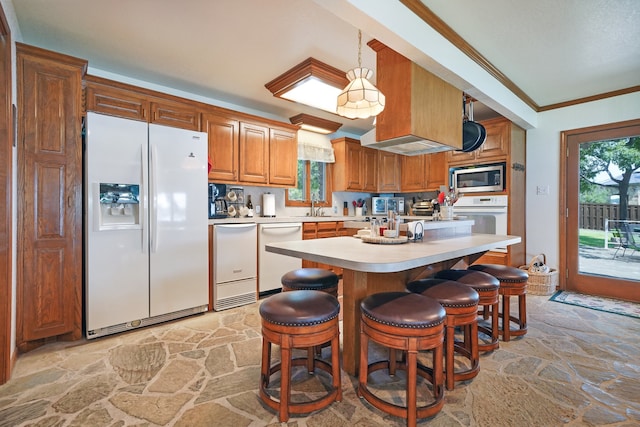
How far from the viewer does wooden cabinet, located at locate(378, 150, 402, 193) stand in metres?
5.36

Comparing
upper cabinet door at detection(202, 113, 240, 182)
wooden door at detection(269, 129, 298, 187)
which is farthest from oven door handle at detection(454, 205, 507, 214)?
upper cabinet door at detection(202, 113, 240, 182)

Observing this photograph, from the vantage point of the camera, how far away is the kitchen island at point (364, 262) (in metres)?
1.40

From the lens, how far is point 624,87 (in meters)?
3.45

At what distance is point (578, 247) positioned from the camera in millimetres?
3859

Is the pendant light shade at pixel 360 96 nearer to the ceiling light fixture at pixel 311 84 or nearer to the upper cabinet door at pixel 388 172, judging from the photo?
the ceiling light fixture at pixel 311 84

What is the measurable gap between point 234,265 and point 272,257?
20.1 inches

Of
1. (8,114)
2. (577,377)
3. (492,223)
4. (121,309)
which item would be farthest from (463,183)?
(8,114)

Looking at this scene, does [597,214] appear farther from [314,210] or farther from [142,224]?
[142,224]

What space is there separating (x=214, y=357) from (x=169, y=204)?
148 centimetres

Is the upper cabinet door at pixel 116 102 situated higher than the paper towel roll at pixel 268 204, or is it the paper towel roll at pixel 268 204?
the upper cabinet door at pixel 116 102

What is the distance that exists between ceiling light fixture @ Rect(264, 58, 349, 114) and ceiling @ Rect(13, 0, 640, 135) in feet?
0.23

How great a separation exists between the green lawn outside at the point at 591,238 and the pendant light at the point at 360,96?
3.53 metres

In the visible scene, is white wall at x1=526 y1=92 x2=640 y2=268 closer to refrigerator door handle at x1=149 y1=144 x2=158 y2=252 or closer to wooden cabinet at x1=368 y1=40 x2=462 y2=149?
wooden cabinet at x1=368 y1=40 x2=462 y2=149

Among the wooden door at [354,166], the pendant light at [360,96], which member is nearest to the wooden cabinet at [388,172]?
the wooden door at [354,166]
